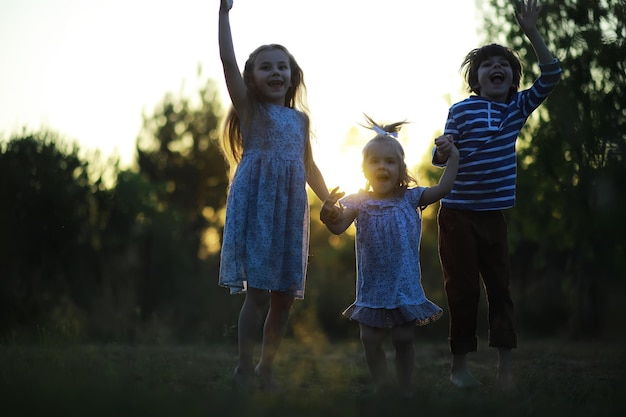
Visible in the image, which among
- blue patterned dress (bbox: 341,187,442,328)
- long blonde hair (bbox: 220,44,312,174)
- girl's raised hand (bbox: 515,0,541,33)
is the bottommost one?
blue patterned dress (bbox: 341,187,442,328)

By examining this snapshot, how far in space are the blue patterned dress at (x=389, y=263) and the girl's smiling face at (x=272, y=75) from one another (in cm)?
81

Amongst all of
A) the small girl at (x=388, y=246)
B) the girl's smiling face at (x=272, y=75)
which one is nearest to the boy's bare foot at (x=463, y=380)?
the small girl at (x=388, y=246)

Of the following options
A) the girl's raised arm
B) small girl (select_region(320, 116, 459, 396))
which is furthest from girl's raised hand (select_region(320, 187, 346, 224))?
the girl's raised arm

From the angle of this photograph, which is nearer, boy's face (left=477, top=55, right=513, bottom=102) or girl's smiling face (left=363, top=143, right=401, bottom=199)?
girl's smiling face (left=363, top=143, right=401, bottom=199)

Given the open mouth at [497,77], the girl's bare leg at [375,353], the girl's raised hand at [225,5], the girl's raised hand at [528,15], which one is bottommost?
the girl's bare leg at [375,353]

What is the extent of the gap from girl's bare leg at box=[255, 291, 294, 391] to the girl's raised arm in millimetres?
1182

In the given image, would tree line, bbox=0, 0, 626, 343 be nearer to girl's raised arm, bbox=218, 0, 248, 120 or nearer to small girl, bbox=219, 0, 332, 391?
small girl, bbox=219, 0, 332, 391

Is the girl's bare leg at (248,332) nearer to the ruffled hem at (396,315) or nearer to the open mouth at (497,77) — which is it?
the ruffled hem at (396,315)

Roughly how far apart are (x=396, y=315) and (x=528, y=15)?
79.0 inches

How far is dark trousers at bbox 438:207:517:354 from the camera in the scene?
16.4 ft

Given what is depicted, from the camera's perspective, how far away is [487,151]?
5023mm

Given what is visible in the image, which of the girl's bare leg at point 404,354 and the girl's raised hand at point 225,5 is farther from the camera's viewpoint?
the girl's raised hand at point 225,5

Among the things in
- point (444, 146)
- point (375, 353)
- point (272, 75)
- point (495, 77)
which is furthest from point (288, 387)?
point (495, 77)

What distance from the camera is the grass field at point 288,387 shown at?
2766 mm
